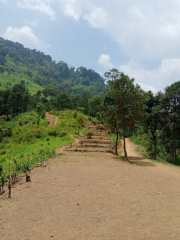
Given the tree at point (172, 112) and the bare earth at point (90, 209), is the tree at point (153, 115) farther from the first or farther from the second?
the bare earth at point (90, 209)

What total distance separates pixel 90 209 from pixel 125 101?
38.9 ft

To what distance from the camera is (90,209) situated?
6004 mm

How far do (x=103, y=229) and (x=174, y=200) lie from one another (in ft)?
11.9

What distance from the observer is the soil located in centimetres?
462

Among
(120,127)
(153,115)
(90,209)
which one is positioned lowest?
(90,209)

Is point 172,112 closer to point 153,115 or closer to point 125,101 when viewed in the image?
point 153,115

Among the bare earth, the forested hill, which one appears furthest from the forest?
the forested hill

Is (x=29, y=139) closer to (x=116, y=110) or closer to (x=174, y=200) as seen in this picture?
(x=116, y=110)

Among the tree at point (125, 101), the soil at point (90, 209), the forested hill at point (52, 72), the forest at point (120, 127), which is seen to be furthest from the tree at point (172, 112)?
the forested hill at point (52, 72)

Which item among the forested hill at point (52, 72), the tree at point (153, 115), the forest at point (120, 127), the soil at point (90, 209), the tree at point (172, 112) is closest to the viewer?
the soil at point (90, 209)

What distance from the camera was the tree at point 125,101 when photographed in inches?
635

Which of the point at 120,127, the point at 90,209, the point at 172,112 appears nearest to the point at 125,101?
the point at 120,127

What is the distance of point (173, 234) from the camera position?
4.54m

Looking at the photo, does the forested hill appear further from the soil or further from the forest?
the soil
